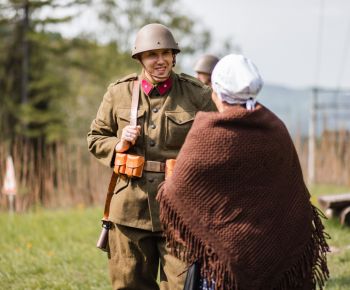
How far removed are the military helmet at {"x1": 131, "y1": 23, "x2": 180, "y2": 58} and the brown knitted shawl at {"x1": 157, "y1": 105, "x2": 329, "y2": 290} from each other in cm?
97

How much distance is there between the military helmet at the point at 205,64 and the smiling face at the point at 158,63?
2.69m

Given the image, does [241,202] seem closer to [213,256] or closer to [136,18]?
[213,256]

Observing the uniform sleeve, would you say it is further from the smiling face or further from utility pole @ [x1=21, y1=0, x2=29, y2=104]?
utility pole @ [x1=21, y1=0, x2=29, y2=104]

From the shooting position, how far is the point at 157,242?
176 inches

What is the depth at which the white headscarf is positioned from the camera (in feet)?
11.5

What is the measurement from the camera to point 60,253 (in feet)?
25.1

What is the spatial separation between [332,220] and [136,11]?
2888 cm

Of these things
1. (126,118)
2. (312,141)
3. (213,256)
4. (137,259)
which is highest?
(126,118)

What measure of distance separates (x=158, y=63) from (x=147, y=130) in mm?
405

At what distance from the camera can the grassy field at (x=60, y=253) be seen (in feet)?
20.6

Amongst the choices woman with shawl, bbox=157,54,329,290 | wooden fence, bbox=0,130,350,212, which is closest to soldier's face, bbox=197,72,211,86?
woman with shawl, bbox=157,54,329,290

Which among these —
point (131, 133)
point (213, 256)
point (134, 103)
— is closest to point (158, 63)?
point (134, 103)

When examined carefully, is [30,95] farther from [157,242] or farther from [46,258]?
[157,242]

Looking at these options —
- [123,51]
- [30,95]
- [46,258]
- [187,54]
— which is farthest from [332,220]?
[187,54]
